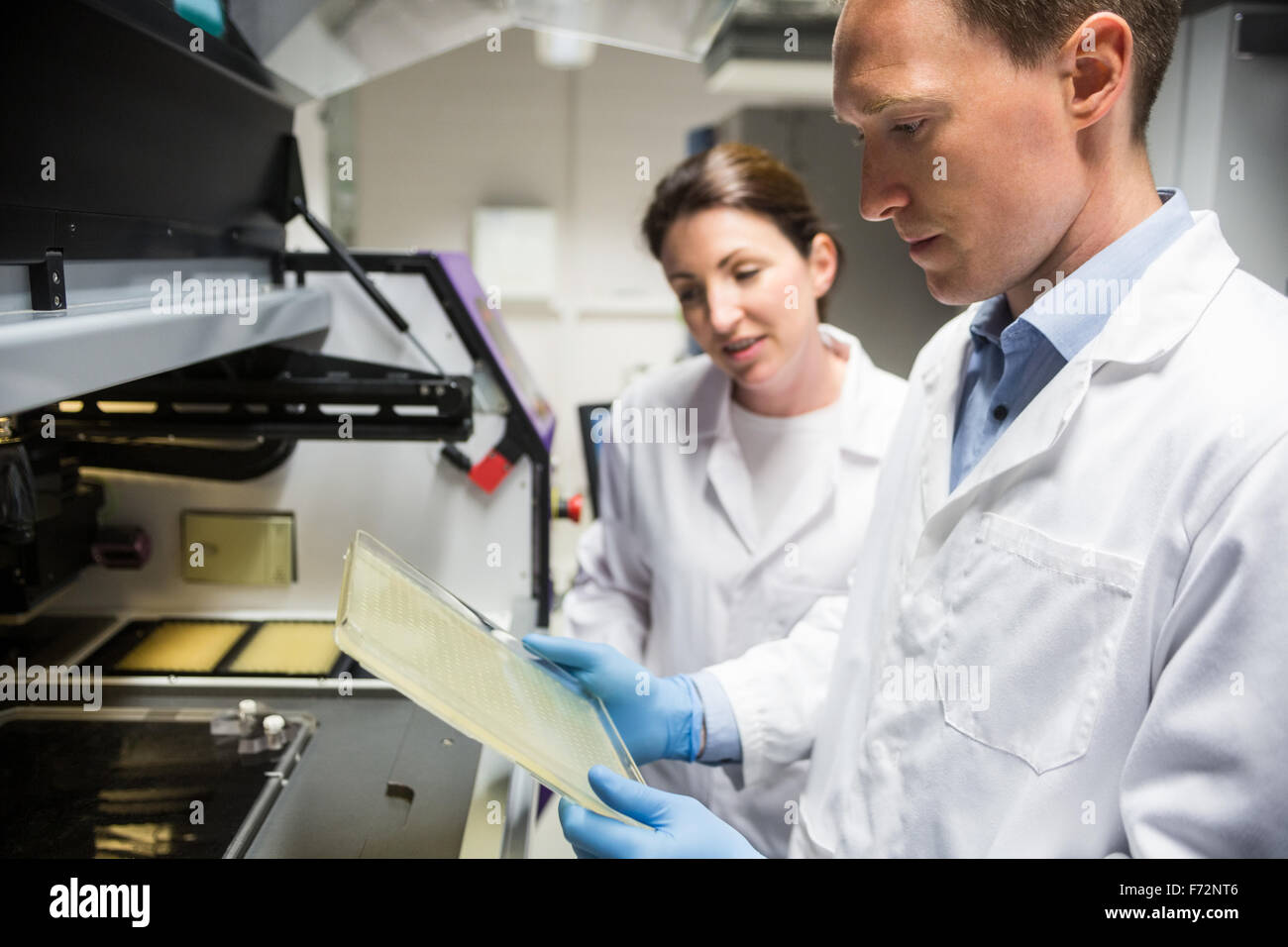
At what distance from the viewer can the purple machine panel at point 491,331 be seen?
1461 mm

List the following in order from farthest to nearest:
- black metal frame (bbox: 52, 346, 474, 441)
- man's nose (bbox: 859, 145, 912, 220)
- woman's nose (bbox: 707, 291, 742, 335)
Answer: woman's nose (bbox: 707, 291, 742, 335)
black metal frame (bbox: 52, 346, 474, 441)
man's nose (bbox: 859, 145, 912, 220)

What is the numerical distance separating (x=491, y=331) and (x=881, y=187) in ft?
2.89

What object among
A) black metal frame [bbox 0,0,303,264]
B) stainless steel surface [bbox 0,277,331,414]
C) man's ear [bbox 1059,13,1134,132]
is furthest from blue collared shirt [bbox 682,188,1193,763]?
black metal frame [bbox 0,0,303,264]

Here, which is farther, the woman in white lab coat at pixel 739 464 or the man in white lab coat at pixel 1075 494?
the woman in white lab coat at pixel 739 464

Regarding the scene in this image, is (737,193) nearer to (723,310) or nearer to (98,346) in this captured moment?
(723,310)

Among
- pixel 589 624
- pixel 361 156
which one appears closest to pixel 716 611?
pixel 589 624

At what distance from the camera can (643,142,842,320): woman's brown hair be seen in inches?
54.7

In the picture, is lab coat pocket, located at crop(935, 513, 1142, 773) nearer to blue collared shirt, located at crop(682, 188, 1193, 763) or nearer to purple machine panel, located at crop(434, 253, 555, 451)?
blue collared shirt, located at crop(682, 188, 1193, 763)

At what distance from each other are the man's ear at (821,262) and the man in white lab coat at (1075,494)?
63 centimetres

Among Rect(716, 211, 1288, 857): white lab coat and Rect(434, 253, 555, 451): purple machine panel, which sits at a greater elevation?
Rect(434, 253, 555, 451): purple machine panel

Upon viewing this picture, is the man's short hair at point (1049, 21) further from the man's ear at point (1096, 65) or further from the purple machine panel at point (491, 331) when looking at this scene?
the purple machine panel at point (491, 331)

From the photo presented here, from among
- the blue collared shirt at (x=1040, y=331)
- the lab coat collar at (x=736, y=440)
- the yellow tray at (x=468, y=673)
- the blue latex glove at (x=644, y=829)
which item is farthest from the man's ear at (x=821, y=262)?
the blue latex glove at (x=644, y=829)

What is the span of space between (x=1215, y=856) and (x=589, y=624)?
98cm
